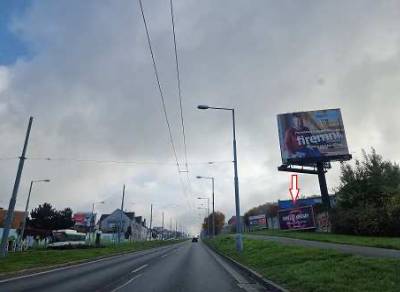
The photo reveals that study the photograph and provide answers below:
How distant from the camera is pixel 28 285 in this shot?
41.6ft

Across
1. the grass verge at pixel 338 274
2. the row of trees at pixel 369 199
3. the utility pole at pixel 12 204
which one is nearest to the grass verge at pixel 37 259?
the utility pole at pixel 12 204

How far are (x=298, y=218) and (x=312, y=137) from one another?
10.2m

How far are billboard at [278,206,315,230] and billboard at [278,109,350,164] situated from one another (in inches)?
243

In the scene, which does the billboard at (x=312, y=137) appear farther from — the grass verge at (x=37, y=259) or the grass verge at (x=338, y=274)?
the grass verge at (x=338, y=274)

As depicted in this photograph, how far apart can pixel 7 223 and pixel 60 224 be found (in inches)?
2933

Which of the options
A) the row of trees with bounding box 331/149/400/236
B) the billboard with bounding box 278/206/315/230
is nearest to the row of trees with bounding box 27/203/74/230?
the billboard with bounding box 278/206/315/230

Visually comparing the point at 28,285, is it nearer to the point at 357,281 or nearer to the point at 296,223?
the point at 357,281

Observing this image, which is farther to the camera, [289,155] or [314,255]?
[289,155]

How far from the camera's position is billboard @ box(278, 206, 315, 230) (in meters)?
46.4

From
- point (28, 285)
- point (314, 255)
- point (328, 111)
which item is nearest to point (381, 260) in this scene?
point (314, 255)

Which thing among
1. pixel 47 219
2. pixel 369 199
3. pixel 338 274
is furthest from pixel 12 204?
pixel 47 219

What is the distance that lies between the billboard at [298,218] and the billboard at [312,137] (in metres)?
6.17

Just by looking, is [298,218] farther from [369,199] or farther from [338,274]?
[338,274]

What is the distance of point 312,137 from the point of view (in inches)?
1806
